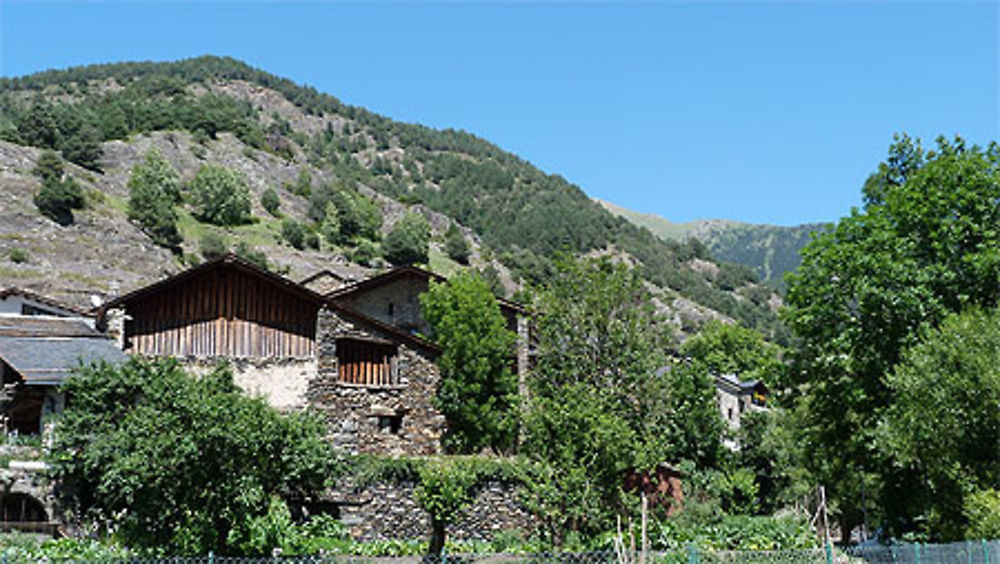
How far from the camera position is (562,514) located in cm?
2045

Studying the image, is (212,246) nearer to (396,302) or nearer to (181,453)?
(396,302)

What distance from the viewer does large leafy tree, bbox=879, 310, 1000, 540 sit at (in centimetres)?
2212

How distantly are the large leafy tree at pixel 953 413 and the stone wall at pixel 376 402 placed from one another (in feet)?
54.0

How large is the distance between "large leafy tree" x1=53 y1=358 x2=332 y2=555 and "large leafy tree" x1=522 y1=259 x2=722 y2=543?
545cm

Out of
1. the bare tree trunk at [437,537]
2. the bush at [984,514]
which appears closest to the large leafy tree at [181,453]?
the bare tree trunk at [437,537]

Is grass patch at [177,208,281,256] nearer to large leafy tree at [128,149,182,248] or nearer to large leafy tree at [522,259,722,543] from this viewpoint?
large leafy tree at [128,149,182,248]

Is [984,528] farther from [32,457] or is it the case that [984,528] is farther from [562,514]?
[32,457]

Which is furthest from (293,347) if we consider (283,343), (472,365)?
(472,365)

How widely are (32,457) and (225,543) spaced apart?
7519mm

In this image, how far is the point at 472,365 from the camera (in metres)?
33.5

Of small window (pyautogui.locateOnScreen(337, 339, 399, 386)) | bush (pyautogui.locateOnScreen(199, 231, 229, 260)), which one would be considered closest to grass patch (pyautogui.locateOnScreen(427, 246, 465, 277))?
bush (pyautogui.locateOnScreen(199, 231, 229, 260))

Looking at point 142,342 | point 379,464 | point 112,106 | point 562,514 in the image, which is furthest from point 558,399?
point 112,106

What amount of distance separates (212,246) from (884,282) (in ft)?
233

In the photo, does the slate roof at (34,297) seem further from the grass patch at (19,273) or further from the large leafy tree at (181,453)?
the grass patch at (19,273)
